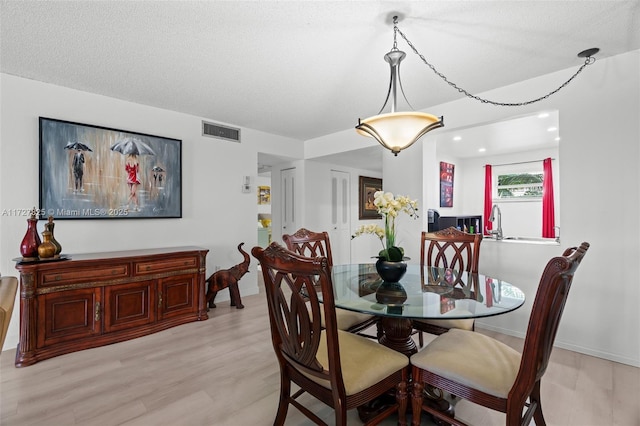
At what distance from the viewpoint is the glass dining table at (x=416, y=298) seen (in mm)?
1512

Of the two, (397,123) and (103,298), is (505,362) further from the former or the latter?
(103,298)

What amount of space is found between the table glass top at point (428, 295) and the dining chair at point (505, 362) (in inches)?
8.4

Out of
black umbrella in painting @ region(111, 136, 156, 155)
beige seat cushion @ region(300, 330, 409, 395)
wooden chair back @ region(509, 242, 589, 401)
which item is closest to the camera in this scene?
wooden chair back @ region(509, 242, 589, 401)

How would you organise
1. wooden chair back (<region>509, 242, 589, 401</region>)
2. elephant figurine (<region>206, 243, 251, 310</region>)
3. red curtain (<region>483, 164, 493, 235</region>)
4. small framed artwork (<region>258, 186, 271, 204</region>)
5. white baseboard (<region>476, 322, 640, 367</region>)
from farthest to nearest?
1. small framed artwork (<region>258, 186, 271, 204</region>)
2. red curtain (<region>483, 164, 493, 235</region>)
3. elephant figurine (<region>206, 243, 251, 310</region>)
4. white baseboard (<region>476, 322, 640, 367</region>)
5. wooden chair back (<region>509, 242, 589, 401</region>)

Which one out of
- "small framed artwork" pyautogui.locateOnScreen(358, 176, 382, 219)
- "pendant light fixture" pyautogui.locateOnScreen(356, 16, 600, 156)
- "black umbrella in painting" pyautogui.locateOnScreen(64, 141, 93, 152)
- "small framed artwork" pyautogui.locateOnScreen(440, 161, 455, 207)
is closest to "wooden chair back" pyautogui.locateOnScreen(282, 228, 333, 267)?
"pendant light fixture" pyautogui.locateOnScreen(356, 16, 600, 156)

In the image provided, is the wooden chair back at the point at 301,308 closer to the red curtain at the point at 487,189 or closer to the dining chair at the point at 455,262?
the dining chair at the point at 455,262

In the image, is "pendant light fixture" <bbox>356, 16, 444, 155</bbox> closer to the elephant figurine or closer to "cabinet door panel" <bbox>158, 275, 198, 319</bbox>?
the elephant figurine

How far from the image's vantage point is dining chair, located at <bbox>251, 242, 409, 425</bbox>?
49.7 inches

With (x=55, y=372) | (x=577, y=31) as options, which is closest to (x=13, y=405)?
(x=55, y=372)

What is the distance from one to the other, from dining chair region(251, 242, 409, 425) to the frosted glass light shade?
3.75 feet

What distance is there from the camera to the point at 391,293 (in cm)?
184

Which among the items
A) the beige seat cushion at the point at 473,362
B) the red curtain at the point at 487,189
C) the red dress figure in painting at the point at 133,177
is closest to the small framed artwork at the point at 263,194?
the red dress figure in painting at the point at 133,177

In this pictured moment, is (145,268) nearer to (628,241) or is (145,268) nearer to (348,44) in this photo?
(348,44)

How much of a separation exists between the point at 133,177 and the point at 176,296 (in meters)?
1.41
